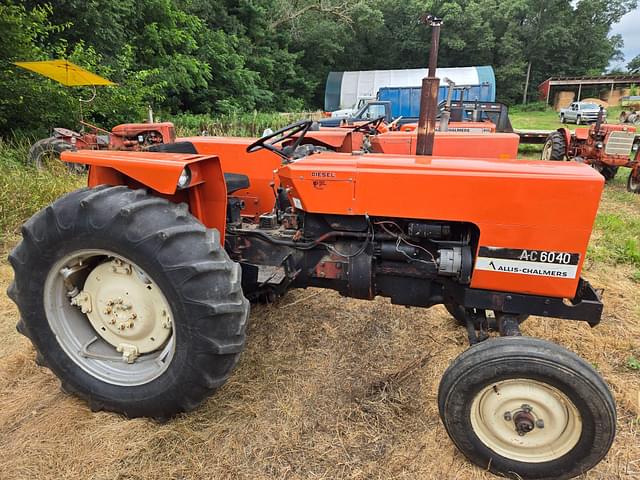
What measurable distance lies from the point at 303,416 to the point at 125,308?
3.16ft

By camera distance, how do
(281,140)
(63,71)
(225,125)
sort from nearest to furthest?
(281,140)
(63,71)
(225,125)

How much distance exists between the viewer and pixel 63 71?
6551mm

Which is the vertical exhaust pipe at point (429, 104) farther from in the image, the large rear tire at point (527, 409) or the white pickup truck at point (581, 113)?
the white pickup truck at point (581, 113)

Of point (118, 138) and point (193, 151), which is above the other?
point (193, 151)

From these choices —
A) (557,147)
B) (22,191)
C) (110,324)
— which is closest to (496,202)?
(110,324)

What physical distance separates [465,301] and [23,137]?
8115 mm

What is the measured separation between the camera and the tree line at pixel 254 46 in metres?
7.79

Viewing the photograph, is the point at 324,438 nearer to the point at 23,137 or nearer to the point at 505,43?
the point at 23,137

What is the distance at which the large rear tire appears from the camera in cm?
153

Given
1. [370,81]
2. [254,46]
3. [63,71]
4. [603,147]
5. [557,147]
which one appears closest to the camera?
[63,71]

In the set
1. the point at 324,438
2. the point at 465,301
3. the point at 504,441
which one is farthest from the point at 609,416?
the point at 324,438

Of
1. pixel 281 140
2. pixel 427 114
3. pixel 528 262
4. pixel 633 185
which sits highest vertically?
pixel 427 114

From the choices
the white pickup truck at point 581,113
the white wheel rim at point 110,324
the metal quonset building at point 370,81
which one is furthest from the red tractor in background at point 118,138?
the white pickup truck at point 581,113

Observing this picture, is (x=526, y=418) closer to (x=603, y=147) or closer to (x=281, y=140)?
(x=281, y=140)
